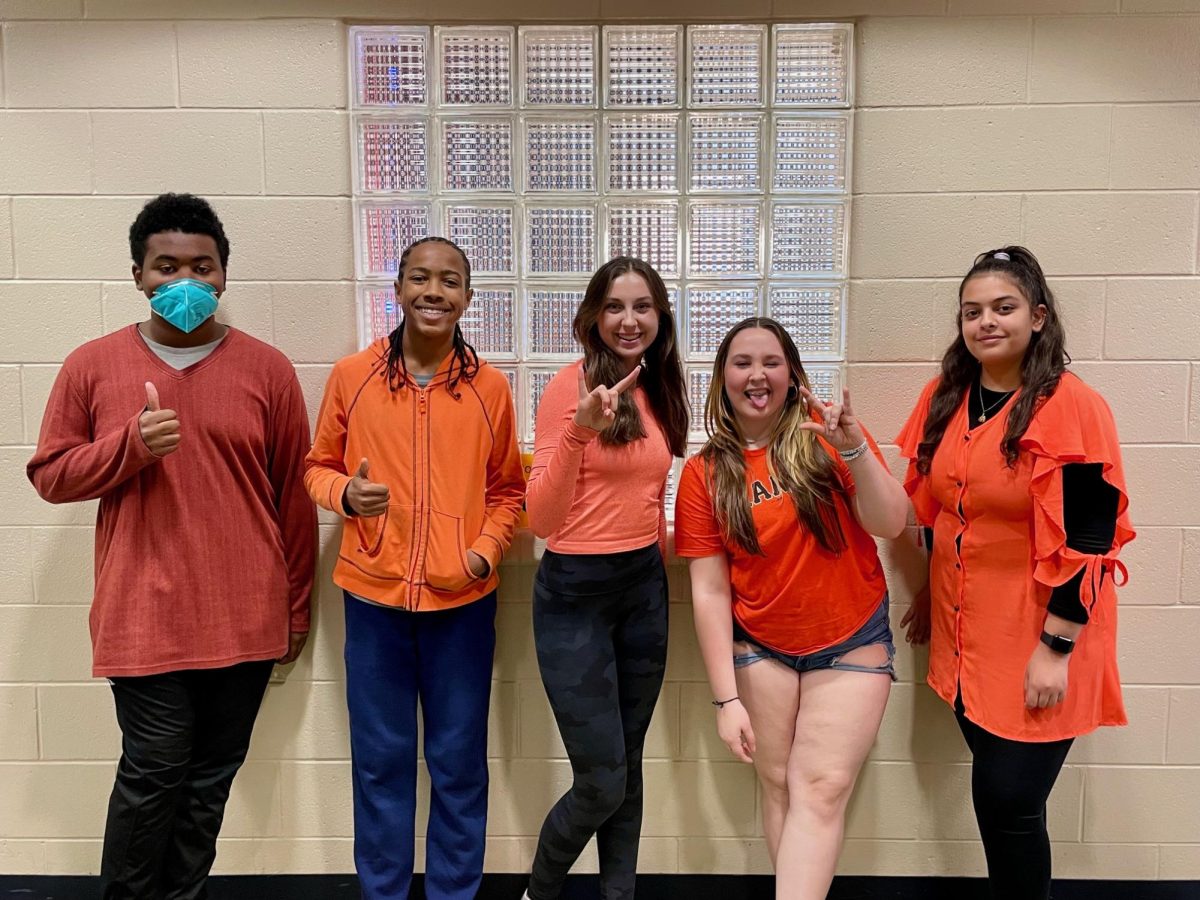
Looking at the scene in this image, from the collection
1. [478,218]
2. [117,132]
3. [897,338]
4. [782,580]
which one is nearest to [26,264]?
[117,132]

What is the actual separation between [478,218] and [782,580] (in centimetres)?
120

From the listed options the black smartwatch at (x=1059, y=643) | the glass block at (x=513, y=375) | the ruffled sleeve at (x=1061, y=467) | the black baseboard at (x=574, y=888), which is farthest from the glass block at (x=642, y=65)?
the black baseboard at (x=574, y=888)

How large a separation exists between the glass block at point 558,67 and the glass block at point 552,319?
48 cm

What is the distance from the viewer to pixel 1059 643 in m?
1.59

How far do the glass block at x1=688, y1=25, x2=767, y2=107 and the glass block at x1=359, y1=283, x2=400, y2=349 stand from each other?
3.05ft

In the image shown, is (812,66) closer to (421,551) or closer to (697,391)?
(697,391)

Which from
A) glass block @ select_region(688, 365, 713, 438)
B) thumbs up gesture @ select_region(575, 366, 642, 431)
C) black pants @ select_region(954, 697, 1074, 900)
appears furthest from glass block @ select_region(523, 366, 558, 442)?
black pants @ select_region(954, 697, 1074, 900)

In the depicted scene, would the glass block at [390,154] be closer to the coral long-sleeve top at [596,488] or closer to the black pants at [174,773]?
the coral long-sleeve top at [596,488]

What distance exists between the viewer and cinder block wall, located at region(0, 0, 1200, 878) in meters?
1.96

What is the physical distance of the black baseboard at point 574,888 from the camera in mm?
2146

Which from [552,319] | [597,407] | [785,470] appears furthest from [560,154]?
[785,470]

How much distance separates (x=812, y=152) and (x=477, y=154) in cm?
86

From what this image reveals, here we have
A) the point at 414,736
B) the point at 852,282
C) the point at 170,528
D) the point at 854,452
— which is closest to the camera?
the point at 854,452

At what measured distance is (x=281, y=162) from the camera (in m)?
2.00
